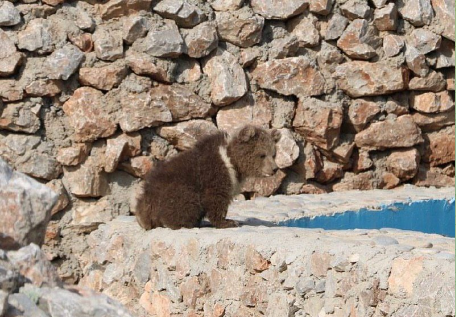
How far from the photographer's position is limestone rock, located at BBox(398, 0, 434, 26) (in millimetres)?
9781

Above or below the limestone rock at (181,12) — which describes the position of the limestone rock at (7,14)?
below

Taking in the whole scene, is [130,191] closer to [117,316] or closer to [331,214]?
[331,214]

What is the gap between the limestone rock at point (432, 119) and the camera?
390 inches

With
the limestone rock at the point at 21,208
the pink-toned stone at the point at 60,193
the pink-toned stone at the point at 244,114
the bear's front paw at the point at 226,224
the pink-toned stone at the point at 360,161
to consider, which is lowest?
the pink-toned stone at the point at 60,193

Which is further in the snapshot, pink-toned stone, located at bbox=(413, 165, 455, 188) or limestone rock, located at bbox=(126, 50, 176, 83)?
pink-toned stone, located at bbox=(413, 165, 455, 188)

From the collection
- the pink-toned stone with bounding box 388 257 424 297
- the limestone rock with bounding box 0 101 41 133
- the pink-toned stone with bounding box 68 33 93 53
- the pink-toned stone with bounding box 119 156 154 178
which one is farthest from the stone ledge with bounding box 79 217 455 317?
the pink-toned stone with bounding box 68 33 93 53

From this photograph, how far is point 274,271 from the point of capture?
610cm

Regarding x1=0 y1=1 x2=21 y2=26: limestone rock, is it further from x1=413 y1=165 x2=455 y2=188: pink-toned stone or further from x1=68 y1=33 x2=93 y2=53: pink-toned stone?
x1=413 y1=165 x2=455 y2=188: pink-toned stone

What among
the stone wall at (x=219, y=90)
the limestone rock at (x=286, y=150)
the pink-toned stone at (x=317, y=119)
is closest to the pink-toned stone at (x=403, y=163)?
the stone wall at (x=219, y=90)

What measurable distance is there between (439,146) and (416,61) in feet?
3.02

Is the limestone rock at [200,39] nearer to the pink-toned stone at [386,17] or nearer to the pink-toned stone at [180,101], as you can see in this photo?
the pink-toned stone at [180,101]

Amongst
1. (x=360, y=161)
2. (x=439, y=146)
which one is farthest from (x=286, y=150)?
(x=439, y=146)

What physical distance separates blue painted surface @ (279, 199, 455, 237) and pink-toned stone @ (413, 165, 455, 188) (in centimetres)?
96

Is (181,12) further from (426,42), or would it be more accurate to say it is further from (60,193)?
(426,42)
